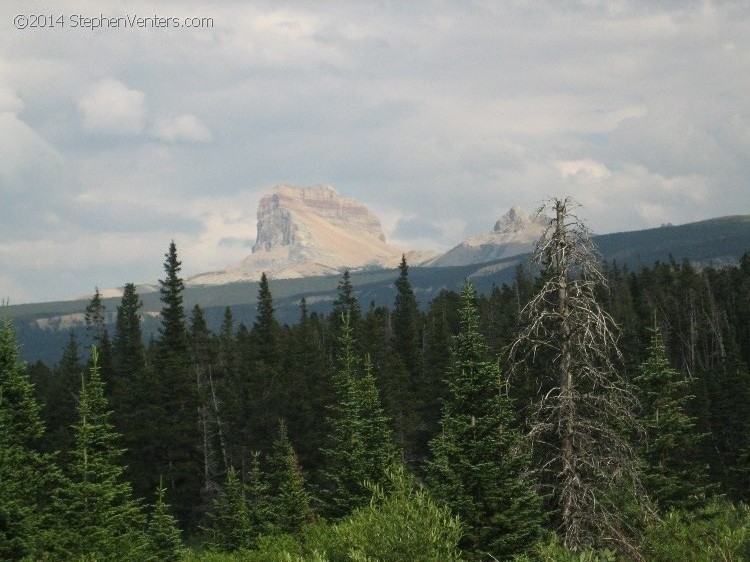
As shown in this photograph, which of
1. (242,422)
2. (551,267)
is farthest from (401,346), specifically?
(551,267)

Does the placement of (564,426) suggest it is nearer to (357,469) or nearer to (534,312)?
(534,312)

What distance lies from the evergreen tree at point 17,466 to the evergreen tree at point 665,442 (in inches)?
1071

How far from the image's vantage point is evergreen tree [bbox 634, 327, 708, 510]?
106 feet

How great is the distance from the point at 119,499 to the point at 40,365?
284ft

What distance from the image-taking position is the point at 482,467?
83.0 feet

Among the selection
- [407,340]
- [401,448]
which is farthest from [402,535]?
[407,340]

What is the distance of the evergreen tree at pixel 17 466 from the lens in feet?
102

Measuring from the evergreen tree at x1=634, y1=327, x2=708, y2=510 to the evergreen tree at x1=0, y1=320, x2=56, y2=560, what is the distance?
27216 millimetres

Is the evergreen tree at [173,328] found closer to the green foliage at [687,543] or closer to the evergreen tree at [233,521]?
the evergreen tree at [233,521]

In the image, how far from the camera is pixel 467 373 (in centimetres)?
2825

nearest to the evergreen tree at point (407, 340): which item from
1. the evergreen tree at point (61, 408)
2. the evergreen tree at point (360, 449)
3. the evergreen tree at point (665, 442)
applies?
the evergreen tree at point (61, 408)

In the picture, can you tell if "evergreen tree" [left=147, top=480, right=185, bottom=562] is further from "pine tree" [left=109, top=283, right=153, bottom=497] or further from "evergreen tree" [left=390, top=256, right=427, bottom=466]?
"evergreen tree" [left=390, top=256, right=427, bottom=466]

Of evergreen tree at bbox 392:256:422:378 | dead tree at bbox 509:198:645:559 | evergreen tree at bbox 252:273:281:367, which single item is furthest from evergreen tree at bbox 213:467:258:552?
evergreen tree at bbox 392:256:422:378

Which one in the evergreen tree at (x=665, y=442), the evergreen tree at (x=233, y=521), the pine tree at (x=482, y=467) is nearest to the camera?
the pine tree at (x=482, y=467)
